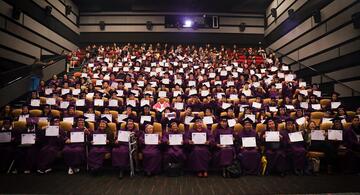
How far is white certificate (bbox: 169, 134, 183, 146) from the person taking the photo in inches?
259

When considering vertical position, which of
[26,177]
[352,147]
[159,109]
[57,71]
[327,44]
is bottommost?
[26,177]

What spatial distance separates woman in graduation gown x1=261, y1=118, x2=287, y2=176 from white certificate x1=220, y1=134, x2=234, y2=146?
3.20 feet

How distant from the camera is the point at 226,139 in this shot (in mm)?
6625

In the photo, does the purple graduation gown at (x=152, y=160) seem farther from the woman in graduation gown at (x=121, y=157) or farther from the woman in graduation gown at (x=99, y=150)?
the woman in graduation gown at (x=99, y=150)

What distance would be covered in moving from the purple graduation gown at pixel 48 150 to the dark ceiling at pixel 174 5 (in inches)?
584

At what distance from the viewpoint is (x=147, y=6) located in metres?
20.6

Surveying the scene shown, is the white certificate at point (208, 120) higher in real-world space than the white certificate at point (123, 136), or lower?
higher

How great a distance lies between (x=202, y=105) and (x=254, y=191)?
5139 millimetres

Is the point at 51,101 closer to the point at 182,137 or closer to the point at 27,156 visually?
the point at 27,156

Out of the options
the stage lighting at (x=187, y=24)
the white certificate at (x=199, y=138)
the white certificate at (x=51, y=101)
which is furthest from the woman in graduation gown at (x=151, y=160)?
the stage lighting at (x=187, y=24)

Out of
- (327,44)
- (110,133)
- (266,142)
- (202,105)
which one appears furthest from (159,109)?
(327,44)

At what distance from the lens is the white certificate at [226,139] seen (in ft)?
21.7

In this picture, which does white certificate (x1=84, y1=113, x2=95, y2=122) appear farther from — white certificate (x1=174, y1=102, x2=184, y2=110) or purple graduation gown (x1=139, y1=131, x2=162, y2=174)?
white certificate (x1=174, y1=102, x2=184, y2=110)

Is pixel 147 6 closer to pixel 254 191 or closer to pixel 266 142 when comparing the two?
pixel 266 142
